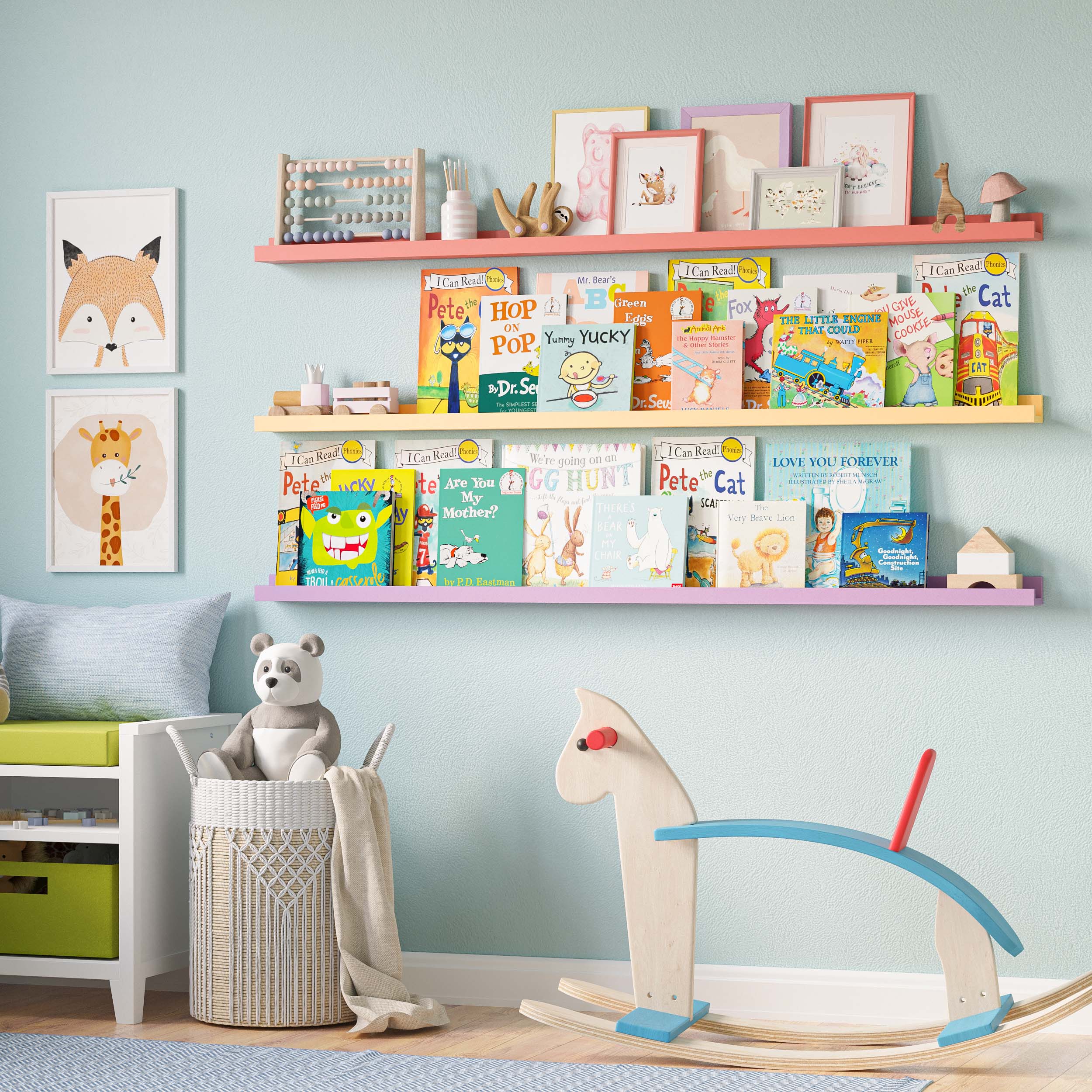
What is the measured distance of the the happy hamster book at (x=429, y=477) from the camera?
2.67 meters

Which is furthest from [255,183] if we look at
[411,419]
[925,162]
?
[925,162]

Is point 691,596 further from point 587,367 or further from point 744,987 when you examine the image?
point 744,987

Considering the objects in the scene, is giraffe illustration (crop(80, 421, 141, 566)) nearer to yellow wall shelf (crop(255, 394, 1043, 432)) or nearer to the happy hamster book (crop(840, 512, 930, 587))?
yellow wall shelf (crop(255, 394, 1043, 432))

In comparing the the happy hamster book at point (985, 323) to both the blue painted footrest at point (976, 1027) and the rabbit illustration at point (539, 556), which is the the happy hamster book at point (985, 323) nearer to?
the rabbit illustration at point (539, 556)

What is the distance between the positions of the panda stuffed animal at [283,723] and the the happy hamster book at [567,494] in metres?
0.47

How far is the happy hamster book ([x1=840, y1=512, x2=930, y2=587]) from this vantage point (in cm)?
246

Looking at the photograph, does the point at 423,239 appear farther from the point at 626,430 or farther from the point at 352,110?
the point at 626,430

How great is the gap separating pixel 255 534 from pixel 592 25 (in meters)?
1.24

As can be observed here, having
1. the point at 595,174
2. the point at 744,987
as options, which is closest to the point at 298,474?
the point at 595,174

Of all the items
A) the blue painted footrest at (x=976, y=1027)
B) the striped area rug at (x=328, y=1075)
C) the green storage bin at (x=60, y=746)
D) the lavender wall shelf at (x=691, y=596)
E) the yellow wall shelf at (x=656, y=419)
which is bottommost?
the striped area rug at (x=328, y=1075)

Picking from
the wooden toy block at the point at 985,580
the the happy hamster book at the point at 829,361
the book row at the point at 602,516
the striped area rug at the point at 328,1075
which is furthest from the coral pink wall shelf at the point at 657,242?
the striped area rug at the point at 328,1075

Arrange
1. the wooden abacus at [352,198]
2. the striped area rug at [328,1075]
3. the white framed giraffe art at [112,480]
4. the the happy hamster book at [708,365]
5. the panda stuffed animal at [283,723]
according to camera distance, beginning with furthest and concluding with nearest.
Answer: the white framed giraffe art at [112,480]
the wooden abacus at [352,198]
the the happy hamster book at [708,365]
the panda stuffed animal at [283,723]
the striped area rug at [328,1075]

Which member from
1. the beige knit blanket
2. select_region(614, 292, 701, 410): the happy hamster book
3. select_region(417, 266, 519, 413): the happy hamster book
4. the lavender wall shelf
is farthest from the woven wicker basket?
select_region(614, 292, 701, 410): the happy hamster book

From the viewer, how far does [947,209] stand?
8.03ft
